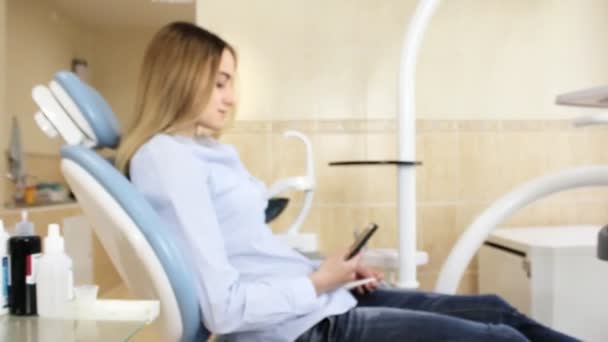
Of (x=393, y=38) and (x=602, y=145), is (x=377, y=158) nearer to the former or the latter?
(x=393, y=38)

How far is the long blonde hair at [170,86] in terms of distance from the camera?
1029 millimetres

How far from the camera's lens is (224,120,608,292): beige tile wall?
2.18m

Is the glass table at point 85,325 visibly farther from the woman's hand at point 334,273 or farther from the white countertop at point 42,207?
the white countertop at point 42,207

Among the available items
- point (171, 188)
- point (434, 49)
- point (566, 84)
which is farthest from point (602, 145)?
point (171, 188)

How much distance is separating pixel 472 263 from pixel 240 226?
56.8 inches

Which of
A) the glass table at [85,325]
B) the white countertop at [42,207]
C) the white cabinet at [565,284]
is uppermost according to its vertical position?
the white countertop at [42,207]

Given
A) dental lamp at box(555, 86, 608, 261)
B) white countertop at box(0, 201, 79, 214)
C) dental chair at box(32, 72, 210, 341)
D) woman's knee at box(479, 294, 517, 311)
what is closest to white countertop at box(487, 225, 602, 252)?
dental lamp at box(555, 86, 608, 261)

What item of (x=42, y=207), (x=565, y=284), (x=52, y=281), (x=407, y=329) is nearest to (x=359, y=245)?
(x=407, y=329)

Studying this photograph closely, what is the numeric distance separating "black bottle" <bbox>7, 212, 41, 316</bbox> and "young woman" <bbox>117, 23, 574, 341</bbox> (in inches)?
8.0

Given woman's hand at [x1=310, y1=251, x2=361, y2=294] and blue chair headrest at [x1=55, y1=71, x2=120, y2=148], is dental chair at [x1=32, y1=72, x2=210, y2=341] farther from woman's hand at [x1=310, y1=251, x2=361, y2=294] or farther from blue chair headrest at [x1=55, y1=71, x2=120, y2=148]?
woman's hand at [x1=310, y1=251, x2=361, y2=294]

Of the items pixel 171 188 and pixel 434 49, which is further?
pixel 434 49

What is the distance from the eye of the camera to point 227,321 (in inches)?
35.6

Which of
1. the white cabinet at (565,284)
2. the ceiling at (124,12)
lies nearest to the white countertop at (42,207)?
the ceiling at (124,12)

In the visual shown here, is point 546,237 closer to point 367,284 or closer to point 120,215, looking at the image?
point 367,284
